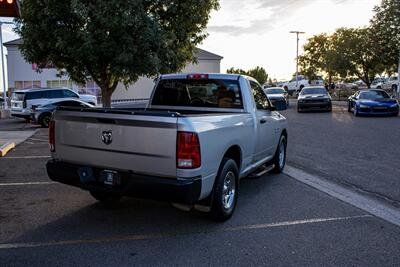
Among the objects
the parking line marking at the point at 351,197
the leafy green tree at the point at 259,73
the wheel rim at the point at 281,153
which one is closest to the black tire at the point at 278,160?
the wheel rim at the point at 281,153

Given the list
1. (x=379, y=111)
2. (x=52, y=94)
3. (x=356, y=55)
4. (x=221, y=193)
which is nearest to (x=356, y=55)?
(x=356, y=55)

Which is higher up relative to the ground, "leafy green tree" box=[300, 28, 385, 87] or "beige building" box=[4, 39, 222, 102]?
"leafy green tree" box=[300, 28, 385, 87]

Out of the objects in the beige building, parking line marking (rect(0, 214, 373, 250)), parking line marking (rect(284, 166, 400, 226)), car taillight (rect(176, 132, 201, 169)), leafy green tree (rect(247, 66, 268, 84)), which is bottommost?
parking line marking (rect(0, 214, 373, 250))

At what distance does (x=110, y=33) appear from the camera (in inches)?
584

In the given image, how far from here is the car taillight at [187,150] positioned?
166 inches

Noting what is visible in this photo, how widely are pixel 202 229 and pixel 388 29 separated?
32413 mm

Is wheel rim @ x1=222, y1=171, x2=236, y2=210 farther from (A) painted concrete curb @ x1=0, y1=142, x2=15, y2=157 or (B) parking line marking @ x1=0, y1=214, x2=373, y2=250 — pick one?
(A) painted concrete curb @ x1=0, y1=142, x2=15, y2=157

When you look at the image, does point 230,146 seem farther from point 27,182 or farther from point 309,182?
point 27,182

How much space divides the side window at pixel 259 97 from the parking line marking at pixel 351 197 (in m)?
1.58

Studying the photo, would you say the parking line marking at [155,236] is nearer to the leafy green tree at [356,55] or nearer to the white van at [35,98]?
the white van at [35,98]

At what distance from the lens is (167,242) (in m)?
4.45

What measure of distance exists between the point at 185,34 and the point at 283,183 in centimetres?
1124

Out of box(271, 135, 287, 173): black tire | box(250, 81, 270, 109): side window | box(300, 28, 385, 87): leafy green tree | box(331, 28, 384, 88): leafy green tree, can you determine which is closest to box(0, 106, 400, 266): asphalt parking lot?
box(271, 135, 287, 173): black tire

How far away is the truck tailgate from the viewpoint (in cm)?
429
